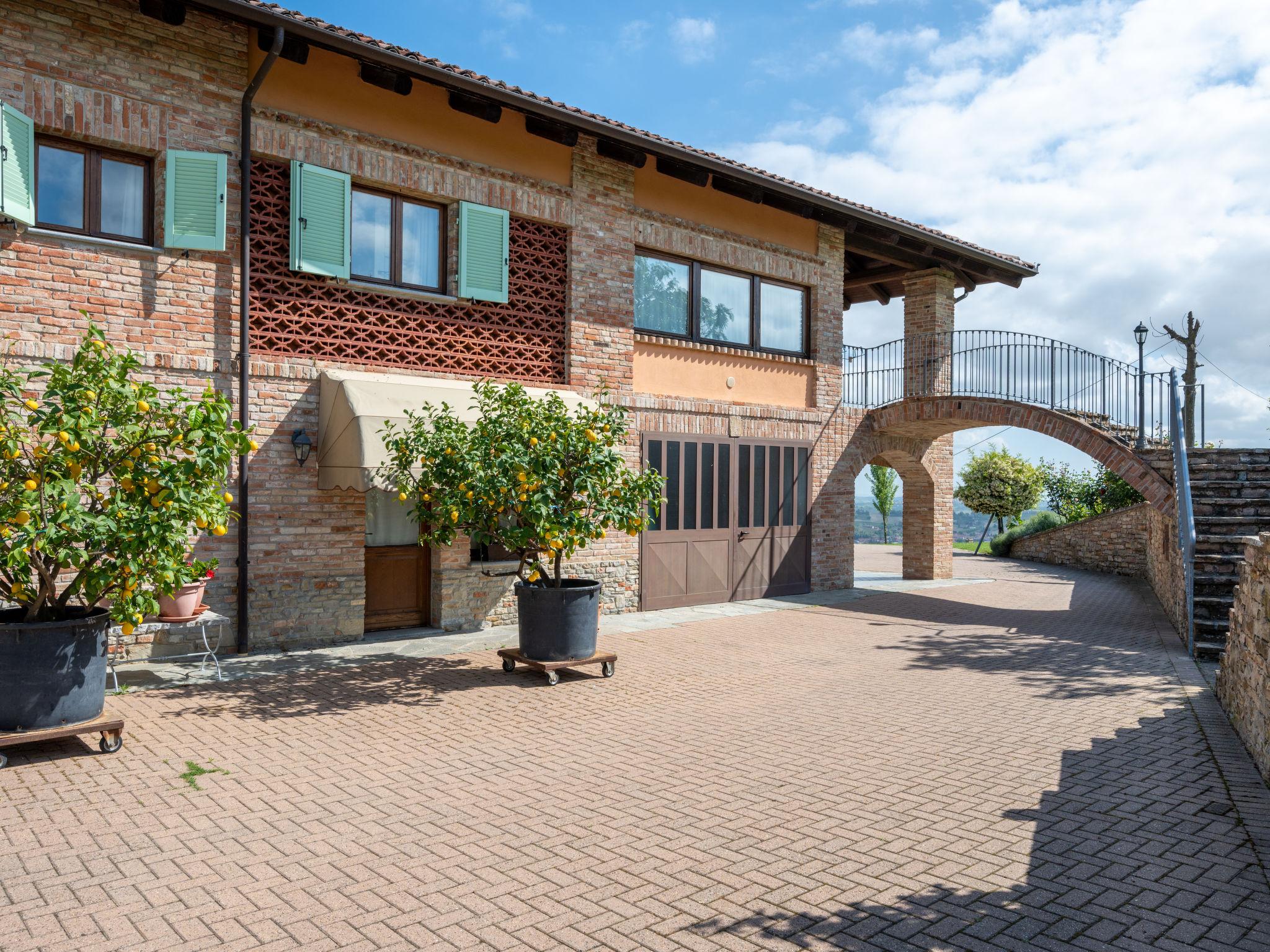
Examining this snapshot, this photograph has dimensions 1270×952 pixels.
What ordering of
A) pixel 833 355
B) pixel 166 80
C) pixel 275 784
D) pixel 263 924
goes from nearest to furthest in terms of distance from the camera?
pixel 263 924, pixel 275 784, pixel 166 80, pixel 833 355

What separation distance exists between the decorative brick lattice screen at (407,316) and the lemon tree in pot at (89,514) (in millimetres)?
3888

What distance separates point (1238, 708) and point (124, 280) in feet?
35.7

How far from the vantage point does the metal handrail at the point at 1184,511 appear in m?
10.3

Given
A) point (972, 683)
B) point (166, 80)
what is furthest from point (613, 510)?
point (166, 80)

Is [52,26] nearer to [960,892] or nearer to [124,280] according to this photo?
[124,280]

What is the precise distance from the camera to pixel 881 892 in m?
4.23

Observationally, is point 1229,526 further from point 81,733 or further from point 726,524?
point 81,733

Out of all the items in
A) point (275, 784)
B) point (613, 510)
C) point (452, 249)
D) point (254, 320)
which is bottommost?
point (275, 784)

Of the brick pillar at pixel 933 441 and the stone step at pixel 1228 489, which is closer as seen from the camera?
the stone step at pixel 1228 489

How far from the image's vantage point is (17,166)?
839cm

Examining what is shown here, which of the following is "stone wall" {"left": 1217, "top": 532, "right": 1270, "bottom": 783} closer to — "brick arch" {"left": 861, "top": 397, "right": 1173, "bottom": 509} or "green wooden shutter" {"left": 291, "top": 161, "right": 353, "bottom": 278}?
"brick arch" {"left": 861, "top": 397, "right": 1173, "bottom": 509}

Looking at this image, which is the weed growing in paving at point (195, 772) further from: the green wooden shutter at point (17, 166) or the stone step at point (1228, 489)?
the stone step at point (1228, 489)

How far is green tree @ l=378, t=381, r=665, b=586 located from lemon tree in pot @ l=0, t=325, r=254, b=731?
2.51 meters

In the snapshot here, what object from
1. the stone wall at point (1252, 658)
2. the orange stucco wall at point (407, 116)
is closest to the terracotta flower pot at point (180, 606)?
the orange stucco wall at point (407, 116)
